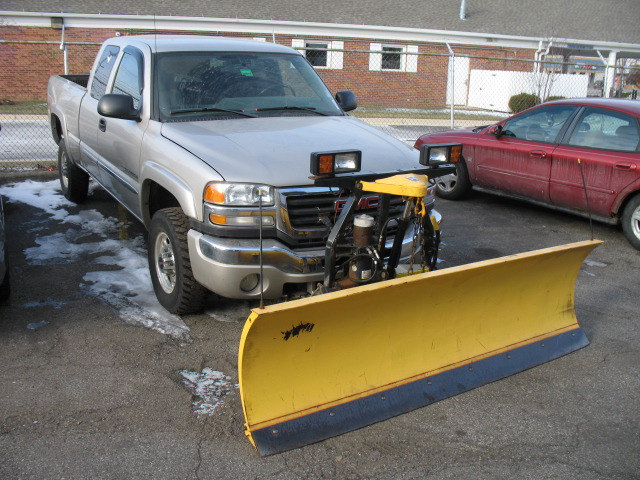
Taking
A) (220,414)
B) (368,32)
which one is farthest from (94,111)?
(368,32)

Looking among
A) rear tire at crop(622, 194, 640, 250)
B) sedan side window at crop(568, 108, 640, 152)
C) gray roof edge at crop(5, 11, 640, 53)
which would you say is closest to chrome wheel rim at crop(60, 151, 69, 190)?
sedan side window at crop(568, 108, 640, 152)

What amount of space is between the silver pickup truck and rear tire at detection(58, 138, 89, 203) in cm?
116

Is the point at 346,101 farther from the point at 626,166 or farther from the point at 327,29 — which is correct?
the point at 327,29

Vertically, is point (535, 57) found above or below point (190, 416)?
above

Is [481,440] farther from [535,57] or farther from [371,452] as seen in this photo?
[535,57]

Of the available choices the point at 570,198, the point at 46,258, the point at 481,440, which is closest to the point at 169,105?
the point at 46,258

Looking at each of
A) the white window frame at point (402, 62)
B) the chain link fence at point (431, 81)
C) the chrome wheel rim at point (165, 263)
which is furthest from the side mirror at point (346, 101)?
the white window frame at point (402, 62)

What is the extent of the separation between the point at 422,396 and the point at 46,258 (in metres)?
4.20

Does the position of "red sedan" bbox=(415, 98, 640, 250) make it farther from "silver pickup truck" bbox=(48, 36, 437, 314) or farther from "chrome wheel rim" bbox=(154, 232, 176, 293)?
"chrome wheel rim" bbox=(154, 232, 176, 293)

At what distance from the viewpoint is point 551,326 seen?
4.86 m

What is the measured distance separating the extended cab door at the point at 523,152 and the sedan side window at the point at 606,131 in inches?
9.8

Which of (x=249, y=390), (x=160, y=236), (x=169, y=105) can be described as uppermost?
(x=169, y=105)

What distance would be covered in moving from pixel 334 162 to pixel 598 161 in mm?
4700

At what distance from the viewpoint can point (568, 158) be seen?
7.87m
